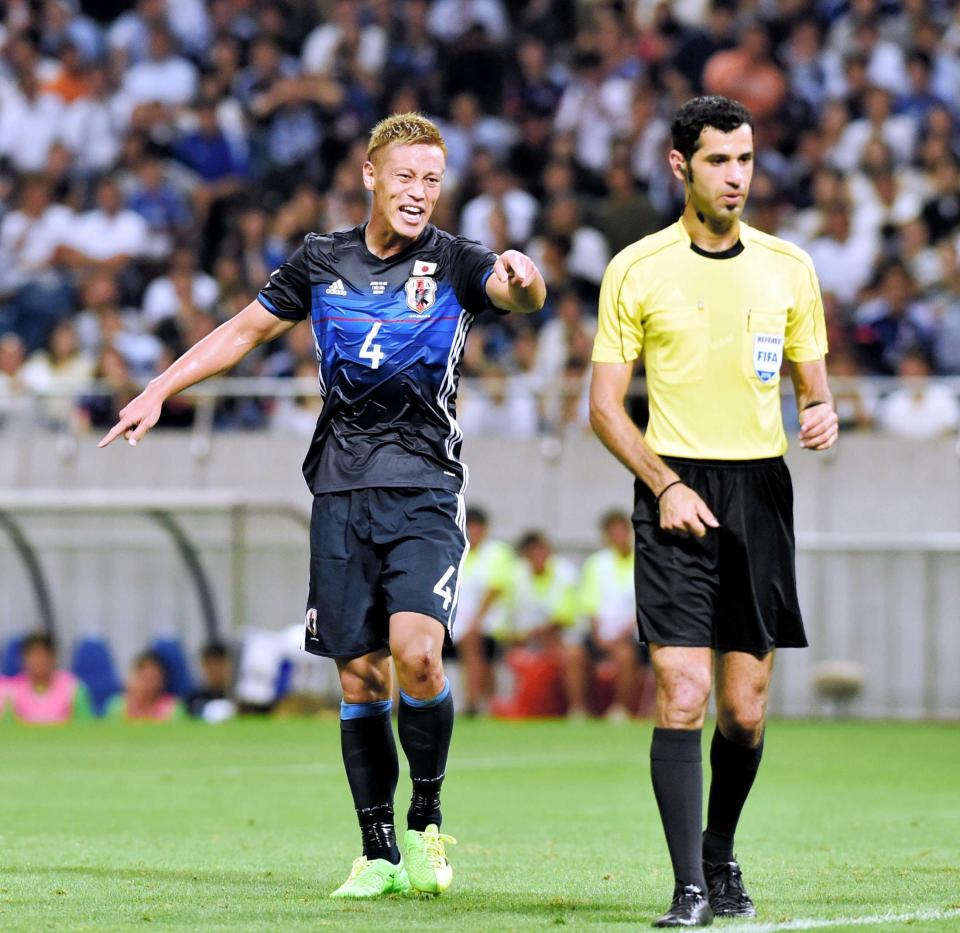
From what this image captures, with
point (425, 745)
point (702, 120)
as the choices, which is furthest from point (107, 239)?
point (702, 120)

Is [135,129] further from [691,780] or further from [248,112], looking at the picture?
[691,780]

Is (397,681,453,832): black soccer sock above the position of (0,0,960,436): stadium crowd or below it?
below

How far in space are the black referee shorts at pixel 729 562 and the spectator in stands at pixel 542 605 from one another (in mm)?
11192

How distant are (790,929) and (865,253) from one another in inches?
543

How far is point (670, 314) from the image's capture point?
639 centimetres

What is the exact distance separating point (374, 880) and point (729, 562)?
5.41ft

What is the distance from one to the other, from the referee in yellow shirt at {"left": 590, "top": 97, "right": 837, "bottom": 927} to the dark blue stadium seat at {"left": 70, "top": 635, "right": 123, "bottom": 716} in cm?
1290

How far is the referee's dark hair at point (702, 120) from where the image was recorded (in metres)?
6.33

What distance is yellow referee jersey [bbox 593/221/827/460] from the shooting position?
638 centimetres

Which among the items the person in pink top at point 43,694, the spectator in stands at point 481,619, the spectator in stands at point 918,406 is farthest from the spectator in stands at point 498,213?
the person in pink top at point 43,694

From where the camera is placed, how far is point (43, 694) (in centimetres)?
1811

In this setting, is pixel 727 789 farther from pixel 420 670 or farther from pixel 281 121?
pixel 281 121

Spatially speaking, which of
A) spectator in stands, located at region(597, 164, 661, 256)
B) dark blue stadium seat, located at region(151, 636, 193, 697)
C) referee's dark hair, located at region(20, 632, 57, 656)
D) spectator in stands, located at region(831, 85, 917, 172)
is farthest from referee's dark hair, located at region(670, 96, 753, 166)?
spectator in stands, located at region(831, 85, 917, 172)

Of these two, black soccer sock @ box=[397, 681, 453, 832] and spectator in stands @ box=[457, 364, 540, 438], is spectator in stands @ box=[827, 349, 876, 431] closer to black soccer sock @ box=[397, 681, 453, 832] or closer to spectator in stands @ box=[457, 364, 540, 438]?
spectator in stands @ box=[457, 364, 540, 438]
